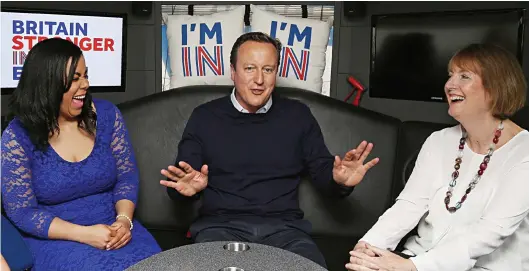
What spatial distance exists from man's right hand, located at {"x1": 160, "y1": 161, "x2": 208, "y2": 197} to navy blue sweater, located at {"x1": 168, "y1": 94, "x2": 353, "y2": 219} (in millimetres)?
153

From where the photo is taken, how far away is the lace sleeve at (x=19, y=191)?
1.88 metres

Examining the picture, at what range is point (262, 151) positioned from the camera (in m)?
2.28

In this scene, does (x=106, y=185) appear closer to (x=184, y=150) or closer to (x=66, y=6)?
(x=184, y=150)

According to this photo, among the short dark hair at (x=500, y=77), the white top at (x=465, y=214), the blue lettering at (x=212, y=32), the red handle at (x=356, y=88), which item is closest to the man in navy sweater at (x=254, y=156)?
the white top at (x=465, y=214)

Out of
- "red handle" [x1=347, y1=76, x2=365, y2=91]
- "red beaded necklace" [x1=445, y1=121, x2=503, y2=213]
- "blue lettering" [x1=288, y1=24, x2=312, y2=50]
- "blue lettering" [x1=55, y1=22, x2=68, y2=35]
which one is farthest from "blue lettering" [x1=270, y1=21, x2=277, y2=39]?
"red beaded necklace" [x1=445, y1=121, x2=503, y2=213]

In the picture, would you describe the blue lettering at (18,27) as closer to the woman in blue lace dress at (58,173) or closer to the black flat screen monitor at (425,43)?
the woman in blue lace dress at (58,173)

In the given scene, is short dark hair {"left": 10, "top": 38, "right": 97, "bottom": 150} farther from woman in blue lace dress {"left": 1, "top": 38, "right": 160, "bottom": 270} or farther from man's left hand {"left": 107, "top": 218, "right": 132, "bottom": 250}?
man's left hand {"left": 107, "top": 218, "right": 132, "bottom": 250}

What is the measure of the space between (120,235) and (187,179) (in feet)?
1.04

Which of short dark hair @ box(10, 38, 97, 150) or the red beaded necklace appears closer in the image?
the red beaded necklace

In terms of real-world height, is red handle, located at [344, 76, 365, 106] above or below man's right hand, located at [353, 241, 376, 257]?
above

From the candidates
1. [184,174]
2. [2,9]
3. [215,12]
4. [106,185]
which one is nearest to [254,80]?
[184,174]

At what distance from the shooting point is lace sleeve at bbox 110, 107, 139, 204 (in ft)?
7.04

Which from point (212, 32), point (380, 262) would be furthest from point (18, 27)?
point (380, 262)

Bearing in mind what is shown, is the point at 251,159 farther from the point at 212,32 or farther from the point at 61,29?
the point at 61,29
